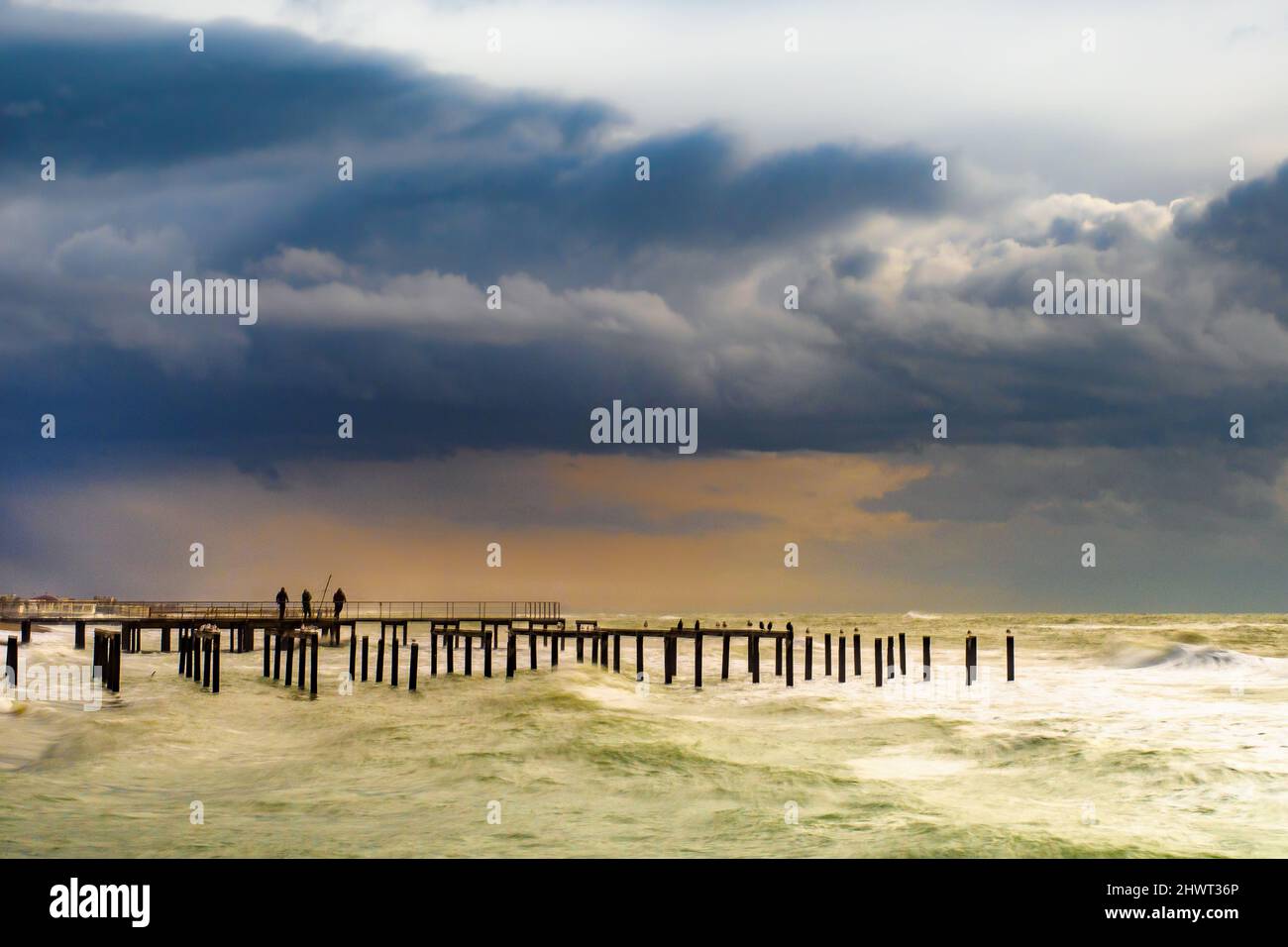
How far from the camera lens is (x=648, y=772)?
23.1m

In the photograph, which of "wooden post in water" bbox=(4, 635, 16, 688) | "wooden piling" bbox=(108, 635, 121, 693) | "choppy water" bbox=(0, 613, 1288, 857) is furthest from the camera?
"wooden piling" bbox=(108, 635, 121, 693)

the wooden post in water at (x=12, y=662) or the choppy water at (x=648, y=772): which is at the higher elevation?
the wooden post in water at (x=12, y=662)

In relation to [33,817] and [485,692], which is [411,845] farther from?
[485,692]

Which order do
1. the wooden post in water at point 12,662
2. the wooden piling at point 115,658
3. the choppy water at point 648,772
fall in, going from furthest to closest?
the wooden piling at point 115,658 → the wooden post in water at point 12,662 → the choppy water at point 648,772

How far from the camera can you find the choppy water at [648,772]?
53.8 ft

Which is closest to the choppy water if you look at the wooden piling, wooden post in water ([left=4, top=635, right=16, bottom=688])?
the wooden piling

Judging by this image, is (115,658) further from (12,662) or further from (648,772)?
Answer: (648,772)

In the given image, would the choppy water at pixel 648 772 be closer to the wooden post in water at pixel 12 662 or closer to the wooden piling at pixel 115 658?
the wooden piling at pixel 115 658

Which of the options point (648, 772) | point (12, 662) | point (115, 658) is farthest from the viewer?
point (115, 658)

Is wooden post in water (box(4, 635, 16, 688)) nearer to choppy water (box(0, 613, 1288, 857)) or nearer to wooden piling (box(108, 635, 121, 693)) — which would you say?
wooden piling (box(108, 635, 121, 693))

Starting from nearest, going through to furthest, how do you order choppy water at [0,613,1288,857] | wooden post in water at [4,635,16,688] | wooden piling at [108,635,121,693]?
choppy water at [0,613,1288,857] → wooden post in water at [4,635,16,688] → wooden piling at [108,635,121,693]

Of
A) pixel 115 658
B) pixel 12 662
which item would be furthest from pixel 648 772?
pixel 12 662

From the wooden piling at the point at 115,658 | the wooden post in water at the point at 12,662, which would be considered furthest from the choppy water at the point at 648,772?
the wooden post in water at the point at 12,662

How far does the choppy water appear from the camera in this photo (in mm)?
16391
